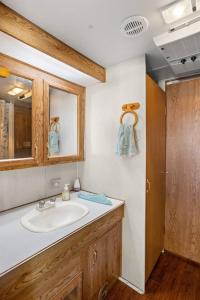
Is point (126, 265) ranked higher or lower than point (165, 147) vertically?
lower

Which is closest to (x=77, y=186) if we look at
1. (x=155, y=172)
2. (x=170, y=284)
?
(x=155, y=172)

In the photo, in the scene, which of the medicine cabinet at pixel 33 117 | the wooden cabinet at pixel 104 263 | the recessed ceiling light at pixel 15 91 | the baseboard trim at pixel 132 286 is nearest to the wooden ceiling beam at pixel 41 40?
the medicine cabinet at pixel 33 117

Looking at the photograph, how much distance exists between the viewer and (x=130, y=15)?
1.15 m

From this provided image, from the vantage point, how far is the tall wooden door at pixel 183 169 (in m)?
2.01

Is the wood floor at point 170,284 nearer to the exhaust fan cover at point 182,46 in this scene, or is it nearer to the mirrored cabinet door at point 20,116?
the mirrored cabinet door at point 20,116

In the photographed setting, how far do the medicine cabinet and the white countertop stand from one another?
0.40 meters

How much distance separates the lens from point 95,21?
1210 millimetres

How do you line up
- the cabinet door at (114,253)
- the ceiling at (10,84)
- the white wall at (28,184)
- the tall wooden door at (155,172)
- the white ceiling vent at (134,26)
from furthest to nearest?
the tall wooden door at (155,172) → the cabinet door at (114,253) → the white wall at (28,184) → the ceiling at (10,84) → the white ceiling vent at (134,26)

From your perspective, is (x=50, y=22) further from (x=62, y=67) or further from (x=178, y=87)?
(x=178, y=87)

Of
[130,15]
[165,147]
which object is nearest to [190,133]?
[165,147]

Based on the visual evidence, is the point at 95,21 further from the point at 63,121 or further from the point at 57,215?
the point at 57,215

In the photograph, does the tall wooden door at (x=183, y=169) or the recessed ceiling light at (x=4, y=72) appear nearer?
the recessed ceiling light at (x=4, y=72)

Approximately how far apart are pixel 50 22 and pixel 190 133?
70.7 inches

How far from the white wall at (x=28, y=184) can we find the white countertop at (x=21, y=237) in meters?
0.10
